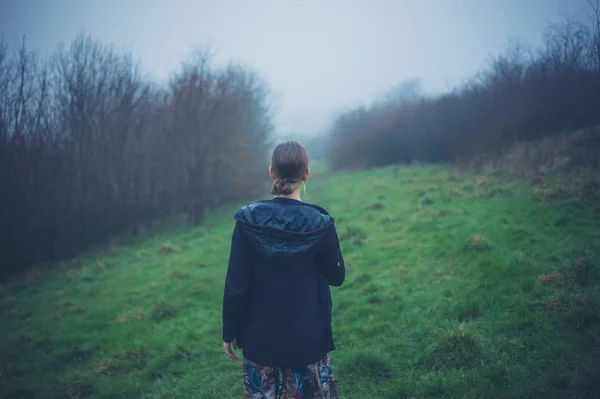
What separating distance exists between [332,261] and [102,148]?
17.8 meters

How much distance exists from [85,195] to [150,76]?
7.38 m

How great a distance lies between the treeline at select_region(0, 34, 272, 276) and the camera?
13211mm

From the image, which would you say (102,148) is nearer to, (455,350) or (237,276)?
(237,276)

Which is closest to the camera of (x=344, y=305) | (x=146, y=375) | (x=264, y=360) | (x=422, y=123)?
(x=264, y=360)

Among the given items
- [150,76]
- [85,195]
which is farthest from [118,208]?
[150,76]

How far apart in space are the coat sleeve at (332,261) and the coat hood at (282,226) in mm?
74

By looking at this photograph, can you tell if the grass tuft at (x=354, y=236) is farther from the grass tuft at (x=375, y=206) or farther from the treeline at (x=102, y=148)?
the treeline at (x=102, y=148)

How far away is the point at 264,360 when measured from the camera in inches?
83.9

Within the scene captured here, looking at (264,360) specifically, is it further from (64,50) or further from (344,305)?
(64,50)

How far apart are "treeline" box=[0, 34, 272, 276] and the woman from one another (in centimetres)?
1435

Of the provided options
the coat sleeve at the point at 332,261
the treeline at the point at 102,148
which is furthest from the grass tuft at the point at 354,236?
the treeline at the point at 102,148

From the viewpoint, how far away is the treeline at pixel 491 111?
1100cm

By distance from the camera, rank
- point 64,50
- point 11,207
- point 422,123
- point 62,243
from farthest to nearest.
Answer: point 422,123, point 64,50, point 62,243, point 11,207

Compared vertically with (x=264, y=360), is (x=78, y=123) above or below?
above
